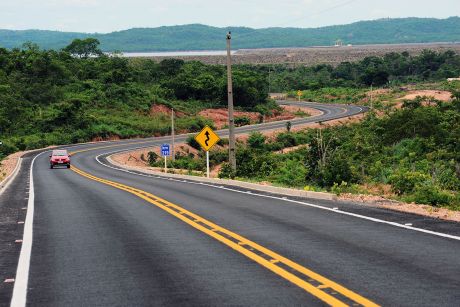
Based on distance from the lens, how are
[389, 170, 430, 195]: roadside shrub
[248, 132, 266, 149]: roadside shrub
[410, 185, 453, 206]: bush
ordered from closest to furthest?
[410, 185, 453, 206]: bush, [389, 170, 430, 195]: roadside shrub, [248, 132, 266, 149]: roadside shrub

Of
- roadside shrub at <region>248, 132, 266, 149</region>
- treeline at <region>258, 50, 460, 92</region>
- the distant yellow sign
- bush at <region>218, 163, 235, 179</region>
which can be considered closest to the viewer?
the distant yellow sign

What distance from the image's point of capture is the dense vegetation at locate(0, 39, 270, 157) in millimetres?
82438

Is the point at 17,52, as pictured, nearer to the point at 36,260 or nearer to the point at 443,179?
the point at 443,179

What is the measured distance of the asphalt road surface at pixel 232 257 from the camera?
7.11 m

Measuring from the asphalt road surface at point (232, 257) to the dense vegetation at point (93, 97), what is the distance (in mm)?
60130

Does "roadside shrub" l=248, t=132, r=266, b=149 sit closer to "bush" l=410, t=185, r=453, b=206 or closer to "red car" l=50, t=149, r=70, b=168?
"red car" l=50, t=149, r=70, b=168

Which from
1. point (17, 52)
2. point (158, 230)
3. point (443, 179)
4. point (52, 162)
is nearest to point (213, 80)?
point (17, 52)

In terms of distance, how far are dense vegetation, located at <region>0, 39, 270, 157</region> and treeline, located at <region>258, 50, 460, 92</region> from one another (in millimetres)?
34923

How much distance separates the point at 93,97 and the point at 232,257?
89.5 metres

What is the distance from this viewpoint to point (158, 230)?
12633 mm

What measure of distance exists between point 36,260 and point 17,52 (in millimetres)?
103830

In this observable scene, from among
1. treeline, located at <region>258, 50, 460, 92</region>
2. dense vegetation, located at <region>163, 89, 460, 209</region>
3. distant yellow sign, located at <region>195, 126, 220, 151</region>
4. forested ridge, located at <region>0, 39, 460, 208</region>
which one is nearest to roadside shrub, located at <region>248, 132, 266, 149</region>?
dense vegetation, located at <region>163, 89, 460, 209</region>

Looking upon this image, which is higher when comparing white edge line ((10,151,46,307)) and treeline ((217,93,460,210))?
white edge line ((10,151,46,307))

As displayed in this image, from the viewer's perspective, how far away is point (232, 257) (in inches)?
371
